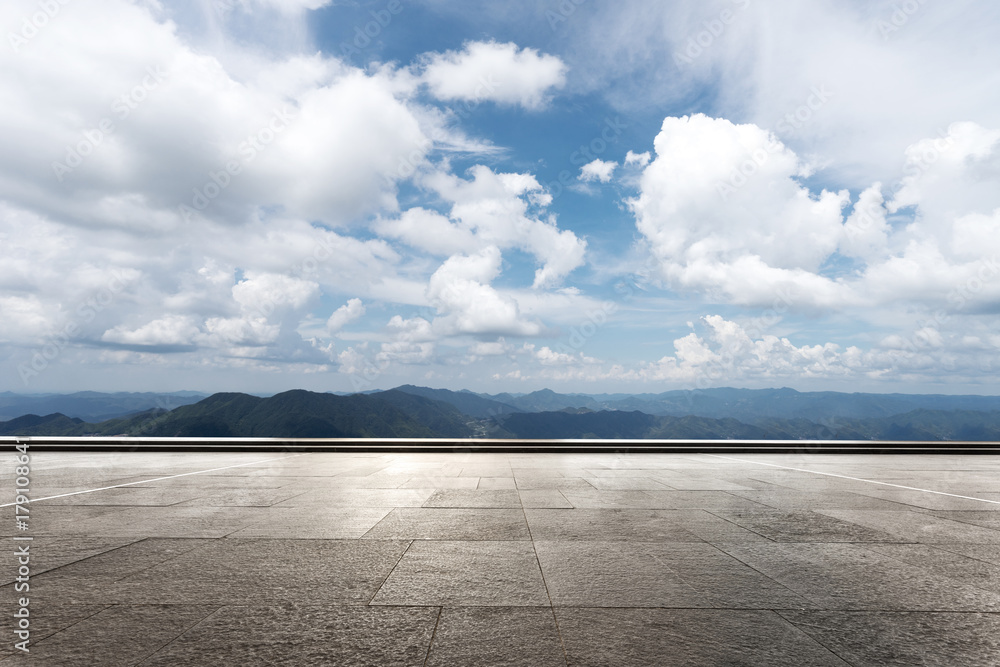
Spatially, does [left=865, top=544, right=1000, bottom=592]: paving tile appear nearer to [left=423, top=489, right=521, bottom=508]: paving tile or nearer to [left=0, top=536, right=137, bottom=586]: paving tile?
[left=423, top=489, right=521, bottom=508]: paving tile

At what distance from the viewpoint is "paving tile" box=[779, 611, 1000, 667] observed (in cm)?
375

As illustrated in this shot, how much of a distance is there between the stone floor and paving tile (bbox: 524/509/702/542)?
6 cm

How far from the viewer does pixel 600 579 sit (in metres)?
5.46

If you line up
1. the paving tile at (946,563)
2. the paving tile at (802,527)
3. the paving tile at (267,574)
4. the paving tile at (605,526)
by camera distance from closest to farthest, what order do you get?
the paving tile at (267,574)
the paving tile at (946,563)
the paving tile at (605,526)
the paving tile at (802,527)

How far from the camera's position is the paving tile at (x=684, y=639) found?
12.0 feet

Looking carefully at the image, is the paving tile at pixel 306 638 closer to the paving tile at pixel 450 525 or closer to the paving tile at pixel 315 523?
the paving tile at pixel 450 525

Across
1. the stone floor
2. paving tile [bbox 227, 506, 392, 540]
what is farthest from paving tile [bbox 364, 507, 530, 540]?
paving tile [bbox 227, 506, 392, 540]

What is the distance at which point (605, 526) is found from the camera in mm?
8055

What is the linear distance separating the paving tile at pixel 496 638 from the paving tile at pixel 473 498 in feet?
17.7

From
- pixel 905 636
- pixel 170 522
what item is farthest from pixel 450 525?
pixel 905 636

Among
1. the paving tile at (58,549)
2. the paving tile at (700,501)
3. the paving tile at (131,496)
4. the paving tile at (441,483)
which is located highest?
the paving tile at (58,549)

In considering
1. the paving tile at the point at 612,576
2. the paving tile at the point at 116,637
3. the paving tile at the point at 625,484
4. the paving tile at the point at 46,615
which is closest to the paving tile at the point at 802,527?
the paving tile at the point at 612,576

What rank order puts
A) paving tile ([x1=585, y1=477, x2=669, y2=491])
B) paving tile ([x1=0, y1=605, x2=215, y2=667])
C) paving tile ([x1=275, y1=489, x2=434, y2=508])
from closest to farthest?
1. paving tile ([x1=0, y1=605, x2=215, y2=667])
2. paving tile ([x1=275, y1=489, x2=434, y2=508])
3. paving tile ([x1=585, y1=477, x2=669, y2=491])

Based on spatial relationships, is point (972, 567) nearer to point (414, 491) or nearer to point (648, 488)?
point (648, 488)
